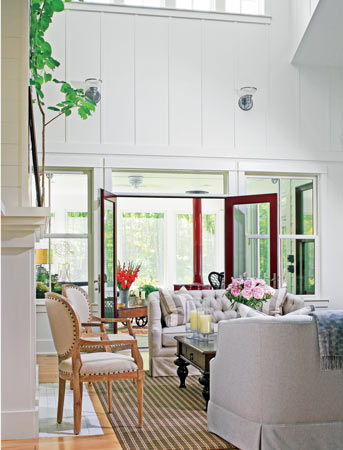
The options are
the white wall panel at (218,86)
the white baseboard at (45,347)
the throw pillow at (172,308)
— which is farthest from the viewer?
the white wall panel at (218,86)

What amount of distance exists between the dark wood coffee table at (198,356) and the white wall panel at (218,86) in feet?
11.1

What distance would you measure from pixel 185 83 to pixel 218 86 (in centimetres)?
45

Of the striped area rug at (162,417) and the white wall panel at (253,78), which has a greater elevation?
the white wall panel at (253,78)

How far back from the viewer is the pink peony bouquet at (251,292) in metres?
4.81

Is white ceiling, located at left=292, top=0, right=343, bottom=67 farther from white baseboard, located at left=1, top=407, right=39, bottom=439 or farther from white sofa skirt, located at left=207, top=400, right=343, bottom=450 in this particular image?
white baseboard, located at left=1, top=407, right=39, bottom=439

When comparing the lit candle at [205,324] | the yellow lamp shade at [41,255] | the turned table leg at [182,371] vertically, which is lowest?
the turned table leg at [182,371]

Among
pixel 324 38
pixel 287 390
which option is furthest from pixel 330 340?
pixel 324 38

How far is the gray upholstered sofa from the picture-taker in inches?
131

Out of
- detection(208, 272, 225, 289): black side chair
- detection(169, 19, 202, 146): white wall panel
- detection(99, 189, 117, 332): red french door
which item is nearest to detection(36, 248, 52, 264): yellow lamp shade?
detection(99, 189, 117, 332): red french door

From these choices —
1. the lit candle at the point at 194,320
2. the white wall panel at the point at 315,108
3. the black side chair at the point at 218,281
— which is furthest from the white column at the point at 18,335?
the black side chair at the point at 218,281

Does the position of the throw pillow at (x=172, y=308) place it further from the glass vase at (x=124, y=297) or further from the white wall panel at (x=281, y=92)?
the glass vase at (x=124, y=297)

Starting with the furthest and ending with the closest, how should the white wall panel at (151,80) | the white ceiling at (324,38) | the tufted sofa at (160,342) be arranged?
1. the white wall panel at (151,80)
2. the white ceiling at (324,38)
3. the tufted sofa at (160,342)

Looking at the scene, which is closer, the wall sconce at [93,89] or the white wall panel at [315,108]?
the wall sconce at [93,89]

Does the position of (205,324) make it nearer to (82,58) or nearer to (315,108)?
(82,58)
